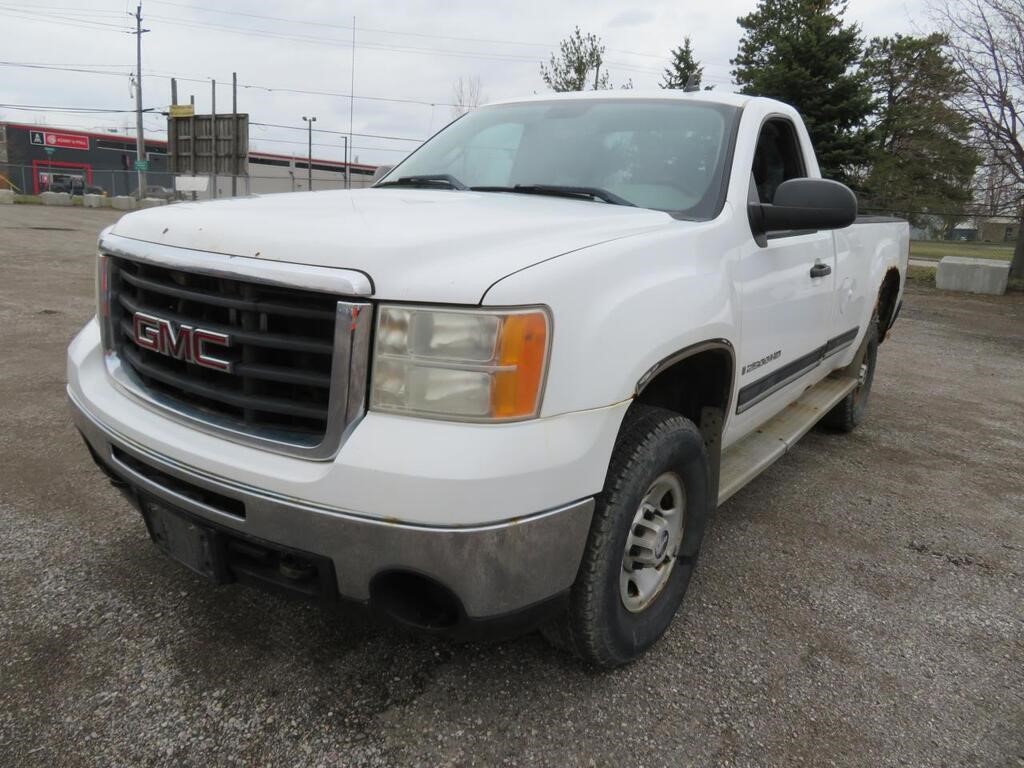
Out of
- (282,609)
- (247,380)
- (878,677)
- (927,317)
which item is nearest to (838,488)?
(878,677)

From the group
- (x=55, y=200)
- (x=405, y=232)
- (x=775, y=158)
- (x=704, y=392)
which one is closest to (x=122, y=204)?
(x=55, y=200)

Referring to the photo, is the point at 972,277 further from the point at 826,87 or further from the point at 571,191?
the point at 571,191

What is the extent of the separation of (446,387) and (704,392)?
4.13 feet

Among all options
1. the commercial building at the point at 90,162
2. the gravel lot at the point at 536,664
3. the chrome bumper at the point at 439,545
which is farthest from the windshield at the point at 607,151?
the commercial building at the point at 90,162

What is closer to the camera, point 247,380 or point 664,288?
point 247,380

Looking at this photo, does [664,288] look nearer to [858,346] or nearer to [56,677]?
[56,677]

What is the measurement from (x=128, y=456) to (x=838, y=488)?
136 inches

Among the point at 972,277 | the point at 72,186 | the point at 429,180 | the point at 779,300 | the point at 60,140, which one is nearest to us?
the point at 779,300

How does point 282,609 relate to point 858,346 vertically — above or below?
below

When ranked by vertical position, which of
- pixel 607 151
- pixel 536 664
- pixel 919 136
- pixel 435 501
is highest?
pixel 919 136

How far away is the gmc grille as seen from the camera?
66.9 inches

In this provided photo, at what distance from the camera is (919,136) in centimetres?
1770

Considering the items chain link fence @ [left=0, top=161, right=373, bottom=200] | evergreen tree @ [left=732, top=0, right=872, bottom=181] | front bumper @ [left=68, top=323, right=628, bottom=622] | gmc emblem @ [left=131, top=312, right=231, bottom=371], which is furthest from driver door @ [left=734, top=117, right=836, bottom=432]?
chain link fence @ [left=0, top=161, right=373, bottom=200]

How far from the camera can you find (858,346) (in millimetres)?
4551
